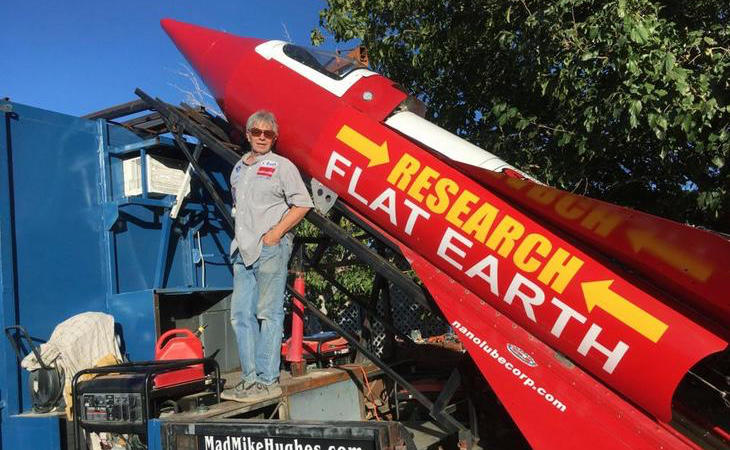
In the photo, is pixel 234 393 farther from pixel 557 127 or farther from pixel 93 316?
pixel 557 127

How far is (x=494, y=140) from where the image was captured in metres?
5.72

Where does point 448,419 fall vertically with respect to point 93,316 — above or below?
below

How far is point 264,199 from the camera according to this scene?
3898mm

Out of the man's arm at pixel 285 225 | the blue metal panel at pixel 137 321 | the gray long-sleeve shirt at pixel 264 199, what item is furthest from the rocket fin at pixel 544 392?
the blue metal panel at pixel 137 321

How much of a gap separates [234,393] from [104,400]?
2.45ft

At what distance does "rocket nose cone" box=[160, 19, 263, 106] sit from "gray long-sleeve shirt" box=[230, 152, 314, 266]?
119 centimetres

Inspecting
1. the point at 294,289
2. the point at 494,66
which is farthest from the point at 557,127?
the point at 294,289

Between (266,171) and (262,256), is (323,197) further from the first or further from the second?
(262,256)

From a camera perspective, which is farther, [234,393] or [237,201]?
[237,201]

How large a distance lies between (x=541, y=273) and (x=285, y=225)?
5.33 ft

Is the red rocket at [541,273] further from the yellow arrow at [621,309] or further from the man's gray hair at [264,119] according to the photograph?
the man's gray hair at [264,119]

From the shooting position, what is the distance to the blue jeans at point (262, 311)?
3.74 m

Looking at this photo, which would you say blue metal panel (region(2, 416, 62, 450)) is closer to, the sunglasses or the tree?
the sunglasses

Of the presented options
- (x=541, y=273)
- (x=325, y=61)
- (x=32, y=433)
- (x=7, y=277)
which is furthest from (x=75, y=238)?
(x=541, y=273)
